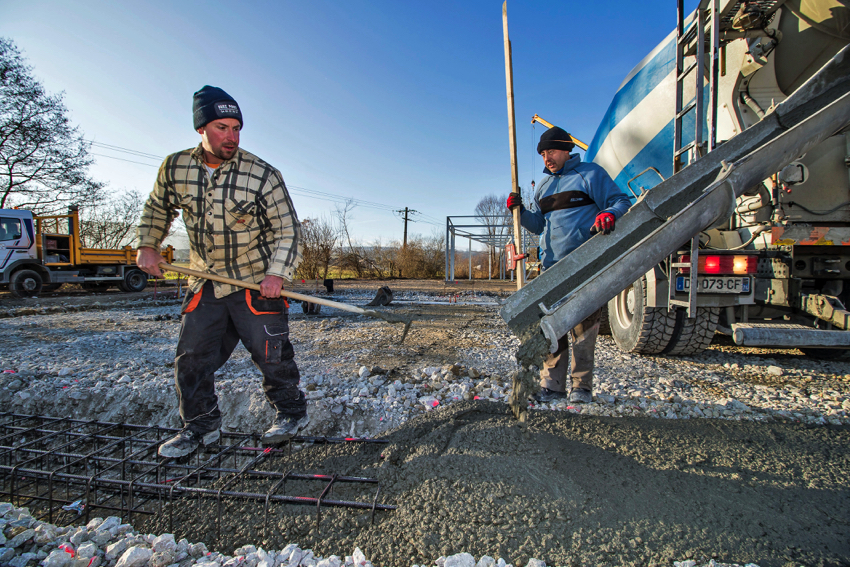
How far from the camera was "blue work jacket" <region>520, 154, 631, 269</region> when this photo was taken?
8.96 ft

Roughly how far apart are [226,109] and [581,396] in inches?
111

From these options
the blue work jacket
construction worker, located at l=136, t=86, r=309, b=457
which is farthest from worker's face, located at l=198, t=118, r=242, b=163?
the blue work jacket

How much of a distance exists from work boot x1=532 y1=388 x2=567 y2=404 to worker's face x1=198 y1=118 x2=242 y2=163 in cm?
249

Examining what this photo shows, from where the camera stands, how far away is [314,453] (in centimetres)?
206

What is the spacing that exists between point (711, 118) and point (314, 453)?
3476 millimetres

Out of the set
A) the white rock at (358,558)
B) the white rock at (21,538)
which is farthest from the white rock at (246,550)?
the white rock at (21,538)

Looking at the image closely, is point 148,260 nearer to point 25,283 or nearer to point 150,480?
point 150,480

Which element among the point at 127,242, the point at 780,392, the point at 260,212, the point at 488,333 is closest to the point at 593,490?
the point at 260,212

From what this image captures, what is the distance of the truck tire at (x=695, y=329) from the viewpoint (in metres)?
3.65

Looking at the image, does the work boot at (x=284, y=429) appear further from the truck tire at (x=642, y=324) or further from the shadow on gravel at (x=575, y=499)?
the truck tire at (x=642, y=324)

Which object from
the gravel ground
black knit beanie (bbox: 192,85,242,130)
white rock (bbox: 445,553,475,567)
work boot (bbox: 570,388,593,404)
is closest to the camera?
white rock (bbox: 445,553,475,567)

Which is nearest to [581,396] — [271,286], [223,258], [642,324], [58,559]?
[642,324]

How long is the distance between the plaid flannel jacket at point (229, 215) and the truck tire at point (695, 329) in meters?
3.66

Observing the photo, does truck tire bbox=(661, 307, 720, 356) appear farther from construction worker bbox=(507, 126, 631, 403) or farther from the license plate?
construction worker bbox=(507, 126, 631, 403)
